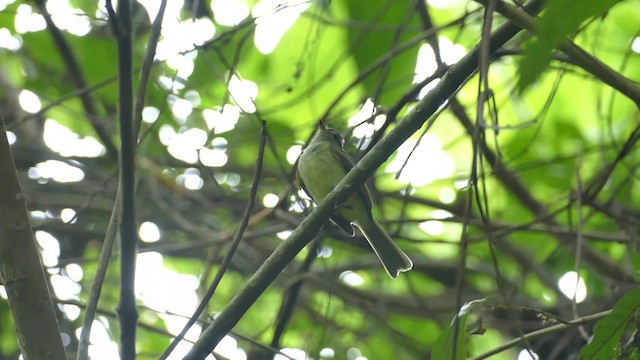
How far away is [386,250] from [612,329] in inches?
70.6

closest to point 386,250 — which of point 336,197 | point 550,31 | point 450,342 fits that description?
point 450,342

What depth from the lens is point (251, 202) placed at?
2.41 metres

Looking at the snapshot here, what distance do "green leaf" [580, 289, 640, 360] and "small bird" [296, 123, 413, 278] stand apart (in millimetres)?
1651

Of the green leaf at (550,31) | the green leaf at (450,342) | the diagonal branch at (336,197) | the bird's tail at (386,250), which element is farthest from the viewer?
the bird's tail at (386,250)

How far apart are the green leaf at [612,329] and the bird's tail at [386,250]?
5.19 ft

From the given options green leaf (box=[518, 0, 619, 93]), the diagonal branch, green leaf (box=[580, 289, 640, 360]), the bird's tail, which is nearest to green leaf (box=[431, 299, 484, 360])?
green leaf (box=[580, 289, 640, 360])

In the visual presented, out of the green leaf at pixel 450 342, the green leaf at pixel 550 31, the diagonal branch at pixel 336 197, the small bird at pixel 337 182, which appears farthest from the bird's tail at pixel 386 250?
the green leaf at pixel 550 31

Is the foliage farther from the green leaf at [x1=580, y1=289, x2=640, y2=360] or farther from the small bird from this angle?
the green leaf at [x1=580, y1=289, x2=640, y2=360]

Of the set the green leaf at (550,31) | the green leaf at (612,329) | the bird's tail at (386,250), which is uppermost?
the bird's tail at (386,250)

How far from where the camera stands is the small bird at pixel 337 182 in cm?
399

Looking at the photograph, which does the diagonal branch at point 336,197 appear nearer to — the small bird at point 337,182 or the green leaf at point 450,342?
the green leaf at point 450,342

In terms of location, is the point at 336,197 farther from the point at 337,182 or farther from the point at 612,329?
the point at 337,182

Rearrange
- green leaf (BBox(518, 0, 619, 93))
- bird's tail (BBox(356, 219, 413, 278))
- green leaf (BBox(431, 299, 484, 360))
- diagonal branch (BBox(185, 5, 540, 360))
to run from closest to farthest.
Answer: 1. green leaf (BBox(518, 0, 619, 93))
2. diagonal branch (BBox(185, 5, 540, 360))
3. green leaf (BBox(431, 299, 484, 360))
4. bird's tail (BBox(356, 219, 413, 278))

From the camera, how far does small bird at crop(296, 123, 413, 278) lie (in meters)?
3.99
